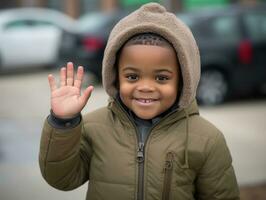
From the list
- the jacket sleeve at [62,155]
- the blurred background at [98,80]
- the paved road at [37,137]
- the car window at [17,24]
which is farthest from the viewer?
the car window at [17,24]

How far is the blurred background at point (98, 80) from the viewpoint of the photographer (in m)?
5.65

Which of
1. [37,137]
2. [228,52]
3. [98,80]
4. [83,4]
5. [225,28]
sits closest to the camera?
[37,137]

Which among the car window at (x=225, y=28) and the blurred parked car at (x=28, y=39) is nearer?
the car window at (x=225, y=28)

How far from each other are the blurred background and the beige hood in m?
2.78

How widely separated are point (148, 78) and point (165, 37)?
173 mm

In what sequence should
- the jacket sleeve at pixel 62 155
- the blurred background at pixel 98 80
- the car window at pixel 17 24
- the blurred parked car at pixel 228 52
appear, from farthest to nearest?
the car window at pixel 17 24
the blurred parked car at pixel 228 52
the blurred background at pixel 98 80
the jacket sleeve at pixel 62 155

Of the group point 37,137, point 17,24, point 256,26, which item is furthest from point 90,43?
A: point 37,137

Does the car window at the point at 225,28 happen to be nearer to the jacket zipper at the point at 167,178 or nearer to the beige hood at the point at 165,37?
the beige hood at the point at 165,37

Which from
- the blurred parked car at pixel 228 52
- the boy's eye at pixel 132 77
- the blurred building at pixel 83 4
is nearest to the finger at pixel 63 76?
the boy's eye at pixel 132 77

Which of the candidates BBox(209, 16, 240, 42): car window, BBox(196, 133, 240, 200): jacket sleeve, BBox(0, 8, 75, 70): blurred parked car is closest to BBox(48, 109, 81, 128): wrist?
BBox(196, 133, 240, 200): jacket sleeve

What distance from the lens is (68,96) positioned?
216cm

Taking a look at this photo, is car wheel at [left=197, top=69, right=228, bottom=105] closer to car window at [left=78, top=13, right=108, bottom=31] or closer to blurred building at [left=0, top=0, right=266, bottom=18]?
car window at [left=78, top=13, right=108, bottom=31]

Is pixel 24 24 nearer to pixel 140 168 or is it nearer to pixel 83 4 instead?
pixel 83 4

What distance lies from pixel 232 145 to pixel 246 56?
9.71 feet
